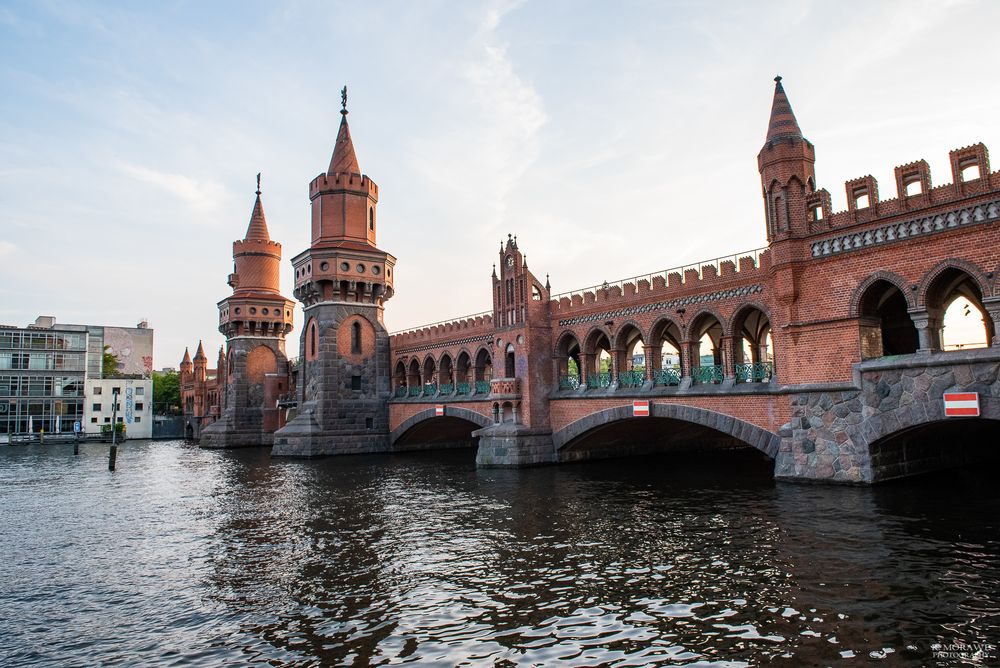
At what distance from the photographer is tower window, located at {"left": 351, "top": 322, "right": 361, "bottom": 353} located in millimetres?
46375

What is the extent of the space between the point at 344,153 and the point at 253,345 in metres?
20.3

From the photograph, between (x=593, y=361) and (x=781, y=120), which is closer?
(x=781, y=120)

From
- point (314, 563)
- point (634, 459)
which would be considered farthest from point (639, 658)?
point (634, 459)

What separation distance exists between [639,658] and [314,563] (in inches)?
322

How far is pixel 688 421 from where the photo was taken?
1023 inches

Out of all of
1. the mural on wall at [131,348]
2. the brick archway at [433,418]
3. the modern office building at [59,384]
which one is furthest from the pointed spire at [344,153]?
the mural on wall at [131,348]

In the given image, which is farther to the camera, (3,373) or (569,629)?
(3,373)

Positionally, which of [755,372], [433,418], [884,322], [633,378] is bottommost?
[433,418]

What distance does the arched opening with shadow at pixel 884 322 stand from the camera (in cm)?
2017

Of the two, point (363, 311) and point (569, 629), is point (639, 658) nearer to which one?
point (569, 629)

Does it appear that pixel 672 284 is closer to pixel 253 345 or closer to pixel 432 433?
pixel 432 433

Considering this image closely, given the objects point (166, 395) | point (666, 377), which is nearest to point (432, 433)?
point (666, 377)

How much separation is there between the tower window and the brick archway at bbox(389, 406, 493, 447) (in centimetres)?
619

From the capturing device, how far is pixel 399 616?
10.9m
